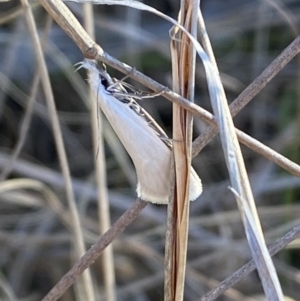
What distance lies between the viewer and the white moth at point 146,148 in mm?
424

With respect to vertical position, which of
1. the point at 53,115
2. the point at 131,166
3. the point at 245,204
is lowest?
the point at 245,204

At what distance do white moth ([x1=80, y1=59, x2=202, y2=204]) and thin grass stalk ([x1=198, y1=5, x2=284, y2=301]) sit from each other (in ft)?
0.24

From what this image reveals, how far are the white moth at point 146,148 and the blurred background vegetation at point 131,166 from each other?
64 cm

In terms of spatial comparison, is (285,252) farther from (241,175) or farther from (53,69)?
(241,175)

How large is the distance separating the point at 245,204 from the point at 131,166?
0.96 meters

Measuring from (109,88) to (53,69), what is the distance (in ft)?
3.06

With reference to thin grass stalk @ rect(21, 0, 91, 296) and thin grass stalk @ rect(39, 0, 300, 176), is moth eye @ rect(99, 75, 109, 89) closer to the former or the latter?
thin grass stalk @ rect(39, 0, 300, 176)

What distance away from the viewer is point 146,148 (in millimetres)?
427

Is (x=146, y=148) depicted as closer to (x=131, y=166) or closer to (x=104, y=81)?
(x=104, y=81)

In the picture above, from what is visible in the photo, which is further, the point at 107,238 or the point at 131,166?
the point at 131,166

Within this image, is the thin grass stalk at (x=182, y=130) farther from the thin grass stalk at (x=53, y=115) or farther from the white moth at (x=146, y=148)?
the thin grass stalk at (x=53, y=115)

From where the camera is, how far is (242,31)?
1.38m

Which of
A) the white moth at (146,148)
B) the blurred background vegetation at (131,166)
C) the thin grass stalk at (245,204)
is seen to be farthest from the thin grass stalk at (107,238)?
the blurred background vegetation at (131,166)

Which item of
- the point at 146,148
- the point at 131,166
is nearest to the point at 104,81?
the point at 146,148
